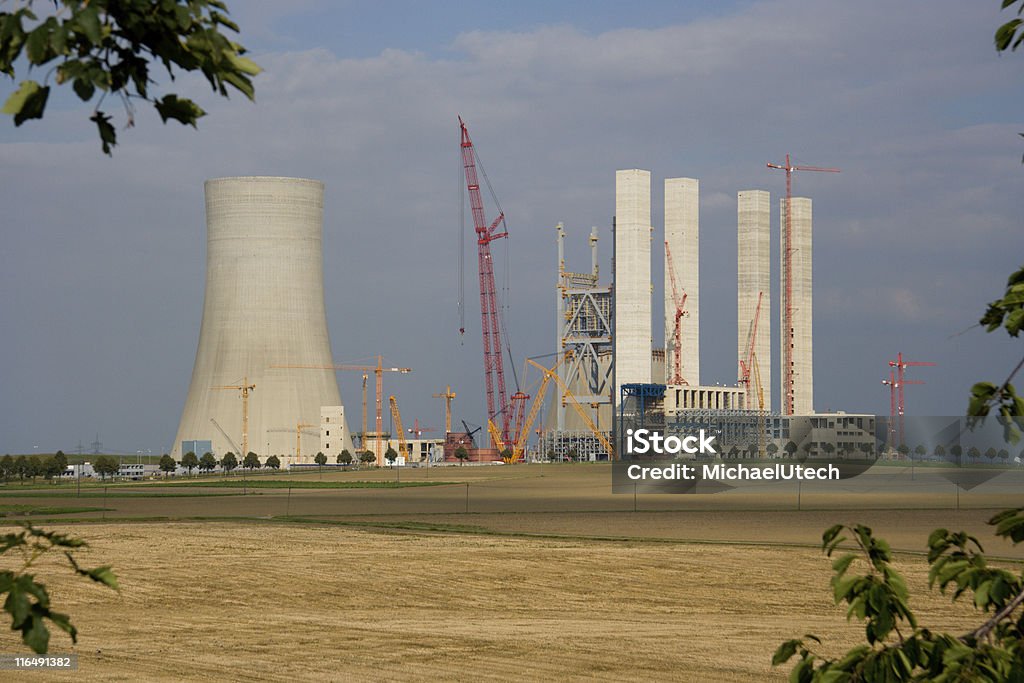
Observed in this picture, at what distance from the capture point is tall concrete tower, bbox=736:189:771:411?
105m

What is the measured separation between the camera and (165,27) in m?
3.93

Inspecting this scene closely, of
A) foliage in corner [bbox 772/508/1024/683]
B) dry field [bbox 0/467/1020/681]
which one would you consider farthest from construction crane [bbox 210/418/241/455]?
foliage in corner [bbox 772/508/1024/683]

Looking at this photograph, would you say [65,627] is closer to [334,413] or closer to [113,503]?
[113,503]

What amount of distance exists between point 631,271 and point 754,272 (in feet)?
56.3

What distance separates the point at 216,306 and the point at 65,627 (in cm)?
8286

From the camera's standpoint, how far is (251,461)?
10025 centimetres

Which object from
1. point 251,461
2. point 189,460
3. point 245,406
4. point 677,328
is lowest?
point 251,461

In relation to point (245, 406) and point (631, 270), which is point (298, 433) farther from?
point (631, 270)

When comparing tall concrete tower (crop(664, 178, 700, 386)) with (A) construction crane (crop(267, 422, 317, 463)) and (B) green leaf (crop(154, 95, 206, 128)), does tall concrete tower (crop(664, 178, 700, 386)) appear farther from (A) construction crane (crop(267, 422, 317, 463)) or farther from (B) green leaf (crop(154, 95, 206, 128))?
(B) green leaf (crop(154, 95, 206, 128))

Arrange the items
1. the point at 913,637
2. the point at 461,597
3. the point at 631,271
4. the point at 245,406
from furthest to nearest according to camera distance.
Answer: the point at 631,271 → the point at 245,406 → the point at 461,597 → the point at 913,637

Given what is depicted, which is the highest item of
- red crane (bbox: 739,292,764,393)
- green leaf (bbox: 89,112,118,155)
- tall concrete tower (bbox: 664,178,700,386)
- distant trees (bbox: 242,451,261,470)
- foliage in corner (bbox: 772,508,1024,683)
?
tall concrete tower (bbox: 664,178,700,386)

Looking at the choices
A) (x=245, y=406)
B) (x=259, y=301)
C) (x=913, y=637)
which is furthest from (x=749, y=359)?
(x=913, y=637)

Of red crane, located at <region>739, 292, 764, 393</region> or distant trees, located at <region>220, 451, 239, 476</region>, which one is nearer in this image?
distant trees, located at <region>220, 451, 239, 476</region>

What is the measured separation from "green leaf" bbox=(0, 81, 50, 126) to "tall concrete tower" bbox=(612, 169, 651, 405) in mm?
88986
